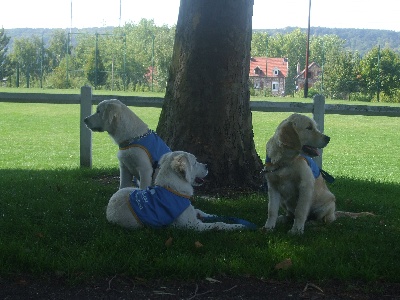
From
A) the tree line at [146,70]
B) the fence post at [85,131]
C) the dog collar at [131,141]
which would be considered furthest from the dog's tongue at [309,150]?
the tree line at [146,70]

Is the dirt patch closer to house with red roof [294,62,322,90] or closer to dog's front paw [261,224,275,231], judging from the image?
dog's front paw [261,224,275,231]

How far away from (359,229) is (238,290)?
2303mm

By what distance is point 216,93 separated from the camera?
8969 millimetres

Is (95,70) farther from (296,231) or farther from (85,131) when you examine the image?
(296,231)

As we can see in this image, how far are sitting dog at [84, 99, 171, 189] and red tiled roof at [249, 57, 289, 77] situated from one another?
173 feet

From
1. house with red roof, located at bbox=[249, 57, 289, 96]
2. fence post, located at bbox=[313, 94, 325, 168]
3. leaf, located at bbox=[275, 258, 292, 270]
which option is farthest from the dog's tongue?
house with red roof, located at bbox=[249, 57, 289, 96]

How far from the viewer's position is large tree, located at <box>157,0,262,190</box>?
29.5 feet

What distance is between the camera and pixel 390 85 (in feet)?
173

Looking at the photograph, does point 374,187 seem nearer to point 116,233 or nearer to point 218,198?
point 218,198

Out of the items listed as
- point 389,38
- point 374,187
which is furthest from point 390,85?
point 389,38

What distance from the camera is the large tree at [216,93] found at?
898 cm

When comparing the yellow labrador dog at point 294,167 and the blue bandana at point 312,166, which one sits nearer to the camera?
the yellow labrador dog at point 294,167

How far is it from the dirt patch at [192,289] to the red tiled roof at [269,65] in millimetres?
55470

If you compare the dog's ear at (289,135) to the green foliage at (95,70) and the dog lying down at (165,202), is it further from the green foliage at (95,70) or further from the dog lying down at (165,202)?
the green foliage at (95,70)
